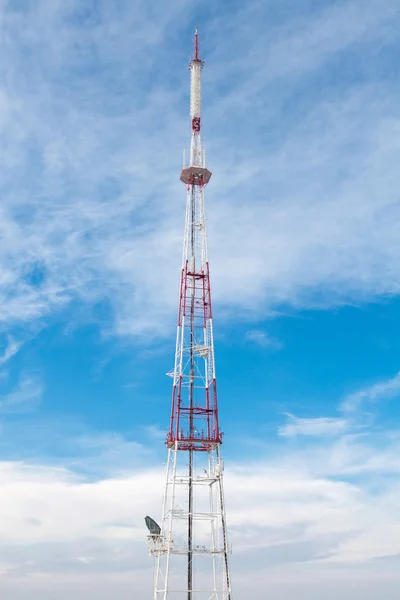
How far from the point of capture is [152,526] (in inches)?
4077

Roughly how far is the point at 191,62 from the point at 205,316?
4496cm

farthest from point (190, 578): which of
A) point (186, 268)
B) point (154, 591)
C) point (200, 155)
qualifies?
point (200, 155)

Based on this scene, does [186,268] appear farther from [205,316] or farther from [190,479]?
[190,479]

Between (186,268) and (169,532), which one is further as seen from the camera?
(186,268)

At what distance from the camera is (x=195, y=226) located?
11619 centimetres

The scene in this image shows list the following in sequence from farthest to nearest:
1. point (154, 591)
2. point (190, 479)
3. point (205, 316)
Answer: point (205, 316) → point (190, 479) → point (154, 591)

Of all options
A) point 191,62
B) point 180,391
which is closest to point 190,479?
point 180,391

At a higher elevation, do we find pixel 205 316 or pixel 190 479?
pixel 205 316

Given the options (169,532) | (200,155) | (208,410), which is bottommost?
(169,532)

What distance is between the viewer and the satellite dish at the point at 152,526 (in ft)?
338

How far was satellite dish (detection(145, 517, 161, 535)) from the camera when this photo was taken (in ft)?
338

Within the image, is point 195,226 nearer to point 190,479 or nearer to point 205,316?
point 205,316

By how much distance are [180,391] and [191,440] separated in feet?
26.8

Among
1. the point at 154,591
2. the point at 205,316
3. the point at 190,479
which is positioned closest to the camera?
the point at 154,591
